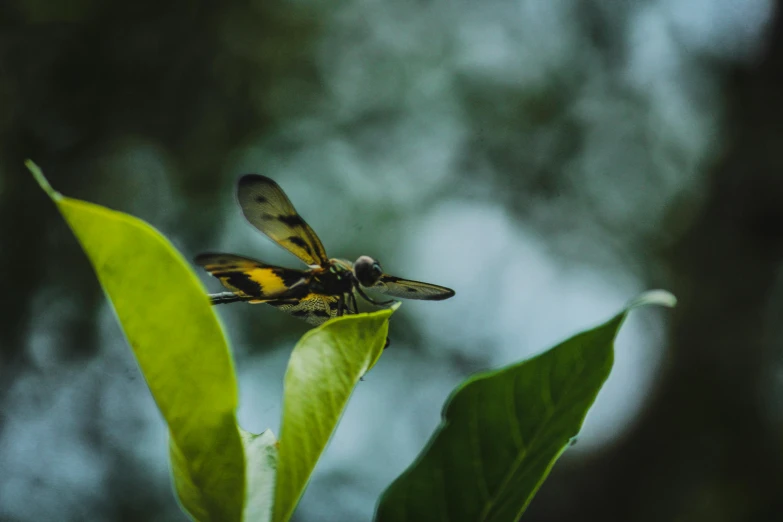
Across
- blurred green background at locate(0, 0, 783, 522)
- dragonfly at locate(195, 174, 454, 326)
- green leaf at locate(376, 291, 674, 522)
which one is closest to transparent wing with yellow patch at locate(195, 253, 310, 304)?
dragonfly at locate(195, 174, 454, 326)

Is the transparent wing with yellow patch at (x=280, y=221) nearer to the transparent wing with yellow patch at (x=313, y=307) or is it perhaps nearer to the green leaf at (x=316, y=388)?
the transparent wing with yellow patch at (x=313, y=307)

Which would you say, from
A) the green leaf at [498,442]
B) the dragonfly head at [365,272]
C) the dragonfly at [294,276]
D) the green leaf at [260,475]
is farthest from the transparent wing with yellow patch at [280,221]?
the green leaf at [498,442]

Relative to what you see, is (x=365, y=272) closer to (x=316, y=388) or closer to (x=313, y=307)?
(x=313, y=307)

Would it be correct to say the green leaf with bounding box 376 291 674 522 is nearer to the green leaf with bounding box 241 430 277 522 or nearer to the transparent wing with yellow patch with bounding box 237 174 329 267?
the green leaf with bounding box 241 430 277 522

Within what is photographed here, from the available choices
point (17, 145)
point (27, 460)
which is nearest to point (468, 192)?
point (17, 145)

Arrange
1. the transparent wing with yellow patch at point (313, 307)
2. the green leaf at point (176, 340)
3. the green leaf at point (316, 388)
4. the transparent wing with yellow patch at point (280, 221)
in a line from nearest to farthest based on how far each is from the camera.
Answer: the green leaf at point (176, 340) < the green leaf at point (316, 388) < the transparent wing with yellow patch at point (313, 307) < the transparent wing with yellow patch at point (280, 221)

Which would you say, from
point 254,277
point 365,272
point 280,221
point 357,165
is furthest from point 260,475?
point 357,165
